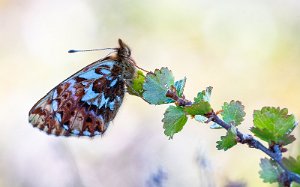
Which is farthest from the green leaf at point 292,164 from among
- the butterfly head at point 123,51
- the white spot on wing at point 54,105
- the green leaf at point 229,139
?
the white spot on wing at point 54,105

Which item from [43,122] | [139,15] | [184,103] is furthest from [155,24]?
[184,103]

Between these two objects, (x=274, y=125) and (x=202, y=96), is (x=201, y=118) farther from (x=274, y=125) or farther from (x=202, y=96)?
(x=274, y=125)

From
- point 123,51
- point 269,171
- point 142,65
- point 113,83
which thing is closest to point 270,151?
point 269,171

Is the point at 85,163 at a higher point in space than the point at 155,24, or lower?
lower

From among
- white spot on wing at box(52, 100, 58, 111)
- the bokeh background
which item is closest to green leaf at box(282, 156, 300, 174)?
white spot on wing at box(52, 100, 58, 111)

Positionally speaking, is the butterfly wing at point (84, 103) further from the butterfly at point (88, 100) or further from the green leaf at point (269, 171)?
the green leaf at point (269, 171)

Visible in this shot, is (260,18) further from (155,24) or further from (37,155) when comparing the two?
(37,155)
